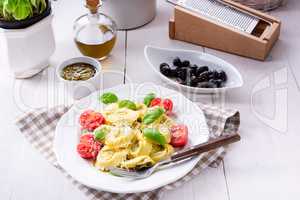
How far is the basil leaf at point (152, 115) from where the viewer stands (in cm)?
97

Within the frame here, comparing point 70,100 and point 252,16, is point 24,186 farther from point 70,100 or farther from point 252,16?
point 252,16

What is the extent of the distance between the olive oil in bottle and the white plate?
0.51 feet

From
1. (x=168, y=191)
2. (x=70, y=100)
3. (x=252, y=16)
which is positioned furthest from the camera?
(x=252, y=16)

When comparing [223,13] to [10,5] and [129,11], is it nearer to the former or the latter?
[129,11]

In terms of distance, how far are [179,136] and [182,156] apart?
49 mm

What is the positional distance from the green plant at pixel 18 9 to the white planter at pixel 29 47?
0.02m

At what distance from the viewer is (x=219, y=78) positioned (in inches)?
45.0

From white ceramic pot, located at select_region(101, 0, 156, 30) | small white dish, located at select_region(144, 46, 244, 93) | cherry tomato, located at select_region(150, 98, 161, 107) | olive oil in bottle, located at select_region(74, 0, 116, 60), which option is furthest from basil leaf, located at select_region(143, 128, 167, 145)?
white ceramic pot, located at select_region(101, 0, 156, 30)

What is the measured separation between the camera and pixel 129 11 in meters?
1.29

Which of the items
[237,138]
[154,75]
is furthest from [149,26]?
[237,138]

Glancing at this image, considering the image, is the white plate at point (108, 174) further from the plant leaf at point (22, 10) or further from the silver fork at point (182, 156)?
the plant leaf at point (22, 10)

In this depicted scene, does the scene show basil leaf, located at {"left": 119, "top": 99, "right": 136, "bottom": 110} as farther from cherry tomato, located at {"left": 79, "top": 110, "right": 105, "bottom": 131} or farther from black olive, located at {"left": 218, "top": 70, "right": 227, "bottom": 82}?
black olive, located at {"left": 218, "top": 70, "right": 227, "bottom": 82}

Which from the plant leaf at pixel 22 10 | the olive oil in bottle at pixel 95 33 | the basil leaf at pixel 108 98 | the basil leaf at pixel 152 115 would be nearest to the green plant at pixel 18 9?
the plant leaf at pixel 22 10

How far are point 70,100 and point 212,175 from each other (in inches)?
13.2
